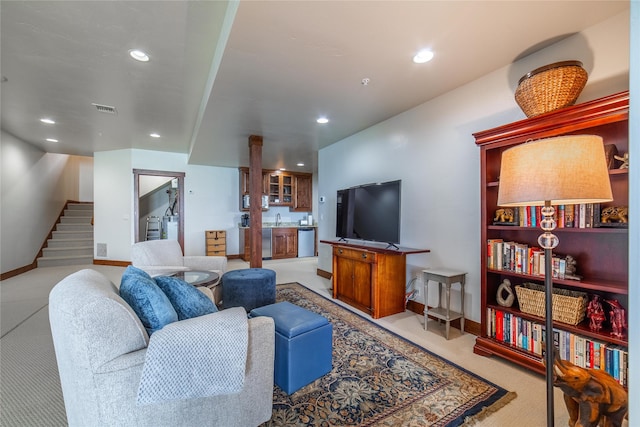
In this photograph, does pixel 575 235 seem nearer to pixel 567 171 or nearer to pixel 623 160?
pixel 623 160

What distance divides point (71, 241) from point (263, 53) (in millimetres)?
7279

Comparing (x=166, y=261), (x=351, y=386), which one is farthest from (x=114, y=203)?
(x=351, y=386)

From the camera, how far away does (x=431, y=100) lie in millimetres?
3062

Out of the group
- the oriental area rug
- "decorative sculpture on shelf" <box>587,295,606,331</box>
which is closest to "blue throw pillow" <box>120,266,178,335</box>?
the oriental area rug

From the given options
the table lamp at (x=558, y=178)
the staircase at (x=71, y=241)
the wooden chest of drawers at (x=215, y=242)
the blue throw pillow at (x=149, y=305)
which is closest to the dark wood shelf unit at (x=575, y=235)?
the table lamp at (x=558, y=178)

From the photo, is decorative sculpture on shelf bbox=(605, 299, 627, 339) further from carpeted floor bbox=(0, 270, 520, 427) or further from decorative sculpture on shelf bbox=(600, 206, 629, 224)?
carpeted floor bbox=(0, 270, 520, 427)

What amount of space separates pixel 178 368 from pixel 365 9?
2.16m

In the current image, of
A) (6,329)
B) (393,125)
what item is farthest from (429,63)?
(6,329)

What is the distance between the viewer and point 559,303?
74.4 inches

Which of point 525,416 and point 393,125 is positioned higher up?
point 393,125

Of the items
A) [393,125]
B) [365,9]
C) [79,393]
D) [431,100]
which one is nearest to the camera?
[79,393]

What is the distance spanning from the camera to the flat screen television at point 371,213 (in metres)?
3.21

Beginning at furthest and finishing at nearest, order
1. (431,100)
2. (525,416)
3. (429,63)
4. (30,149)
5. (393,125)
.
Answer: (30,149) → (393,125) → (431,100) → (429,63) → (525,416)

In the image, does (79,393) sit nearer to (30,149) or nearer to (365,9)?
(365,9)
